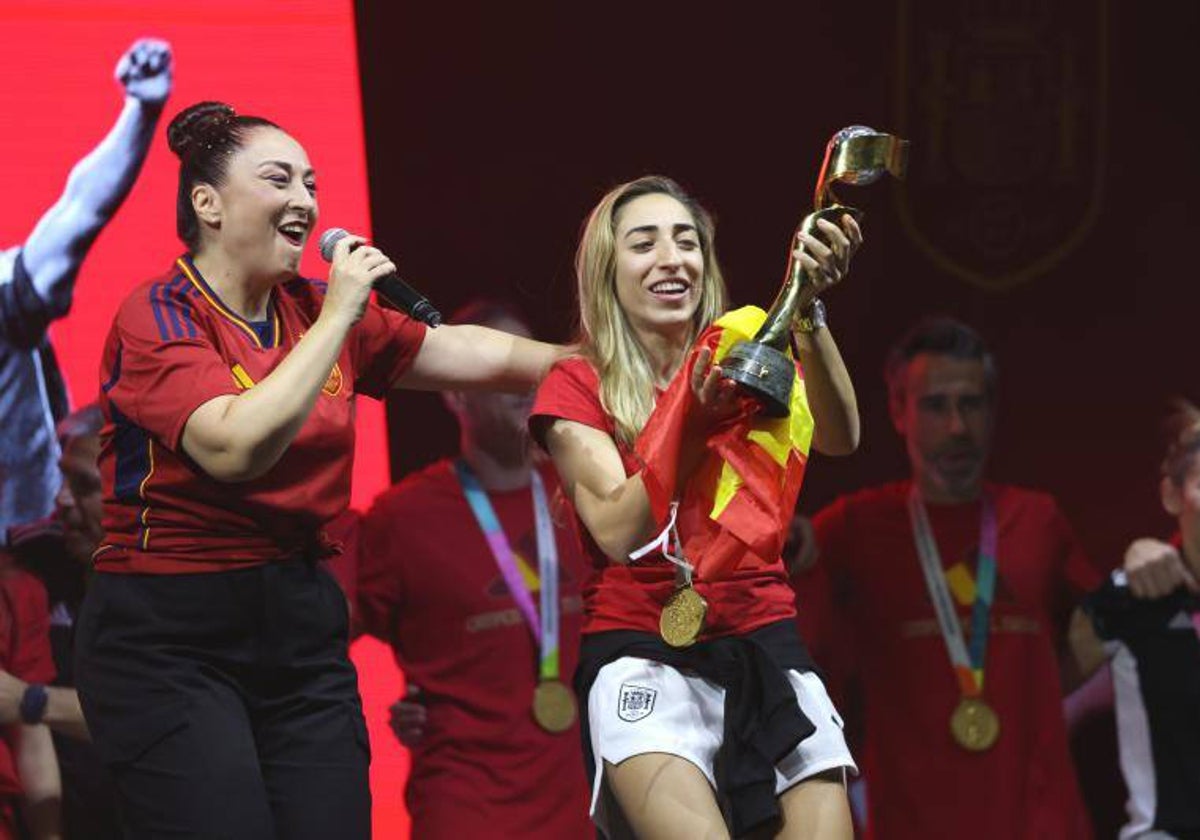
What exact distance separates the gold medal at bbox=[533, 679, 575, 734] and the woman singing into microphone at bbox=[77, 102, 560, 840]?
1.65 m

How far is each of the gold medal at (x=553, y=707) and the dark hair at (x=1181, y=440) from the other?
5.46 feet

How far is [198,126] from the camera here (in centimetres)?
311

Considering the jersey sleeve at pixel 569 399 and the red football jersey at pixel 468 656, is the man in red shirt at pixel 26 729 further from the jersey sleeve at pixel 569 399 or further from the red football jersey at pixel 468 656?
the jersey sleeve at pixel 569 399

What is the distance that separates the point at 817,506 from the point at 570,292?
3.41ft

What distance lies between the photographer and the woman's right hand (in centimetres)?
287

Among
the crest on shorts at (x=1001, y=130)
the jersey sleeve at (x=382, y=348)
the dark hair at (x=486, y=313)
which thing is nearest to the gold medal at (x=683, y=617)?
the jersey sleeve at (x=382, y=348)

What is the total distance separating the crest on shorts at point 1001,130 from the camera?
5223 millimetres

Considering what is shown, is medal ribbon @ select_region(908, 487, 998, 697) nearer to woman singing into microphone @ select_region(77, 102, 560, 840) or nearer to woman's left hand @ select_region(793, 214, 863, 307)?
woman's left hand @ select_region(793, 214, 863, 307)

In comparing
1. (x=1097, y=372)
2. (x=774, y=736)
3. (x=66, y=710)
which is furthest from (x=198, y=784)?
(x=1097, y=372)

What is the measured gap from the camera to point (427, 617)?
4.68 meters

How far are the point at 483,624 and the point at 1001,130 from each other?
198 cm

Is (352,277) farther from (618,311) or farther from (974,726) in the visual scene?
(974,726)

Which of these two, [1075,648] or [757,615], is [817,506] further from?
[757,615]

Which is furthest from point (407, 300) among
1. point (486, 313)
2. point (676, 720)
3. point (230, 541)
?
Result: point (486, 313)
